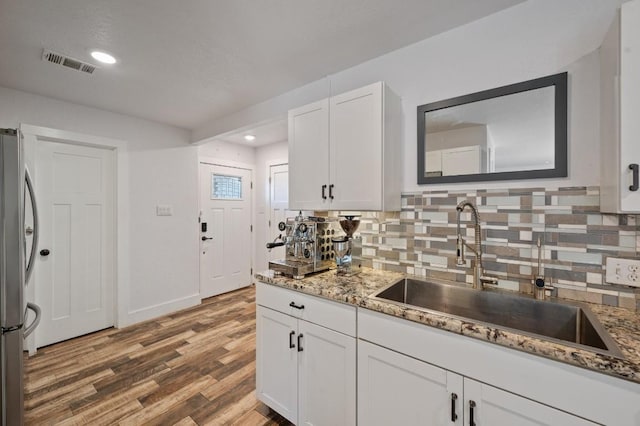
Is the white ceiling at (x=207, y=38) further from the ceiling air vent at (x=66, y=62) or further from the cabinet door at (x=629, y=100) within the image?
the cabinet door at (x=629, y=100)

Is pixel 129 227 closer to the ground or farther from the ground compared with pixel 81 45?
closer to the ground

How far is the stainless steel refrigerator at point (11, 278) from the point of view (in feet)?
4.06

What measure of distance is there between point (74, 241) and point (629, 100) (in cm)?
426

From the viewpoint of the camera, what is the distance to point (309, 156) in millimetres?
1954

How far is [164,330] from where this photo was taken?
2.98 m

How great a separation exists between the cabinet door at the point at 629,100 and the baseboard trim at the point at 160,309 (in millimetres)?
4130

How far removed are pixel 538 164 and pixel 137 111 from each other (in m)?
3.70

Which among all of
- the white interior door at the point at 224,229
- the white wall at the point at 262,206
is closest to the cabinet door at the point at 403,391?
the white interior door at the point at 224,229

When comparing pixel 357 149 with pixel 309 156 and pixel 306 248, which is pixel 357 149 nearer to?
pixel 309 156

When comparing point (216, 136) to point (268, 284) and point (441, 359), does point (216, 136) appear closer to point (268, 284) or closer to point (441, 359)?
point (268, 284)

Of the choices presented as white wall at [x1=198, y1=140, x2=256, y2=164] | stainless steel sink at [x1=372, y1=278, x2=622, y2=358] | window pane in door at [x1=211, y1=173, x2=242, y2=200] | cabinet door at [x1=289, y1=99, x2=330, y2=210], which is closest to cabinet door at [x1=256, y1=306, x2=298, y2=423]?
stainless steel sink at [x1=372, y1=278, x2=622, y2=358]

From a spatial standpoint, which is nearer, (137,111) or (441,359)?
(441,359)

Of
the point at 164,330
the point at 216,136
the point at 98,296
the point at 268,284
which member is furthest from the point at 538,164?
the point at 98,296

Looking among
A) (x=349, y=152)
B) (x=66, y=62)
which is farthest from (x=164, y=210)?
(x=349, y=152)
